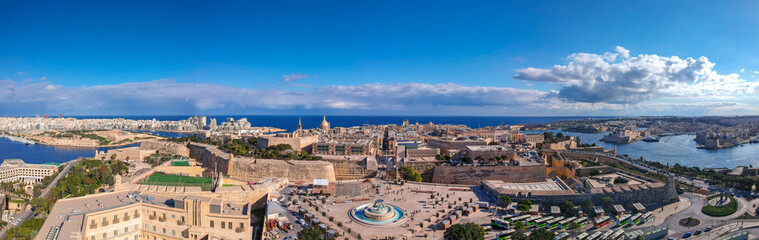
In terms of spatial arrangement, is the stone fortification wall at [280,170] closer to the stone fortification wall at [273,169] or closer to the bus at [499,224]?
the stone fortification wall at [273,169]

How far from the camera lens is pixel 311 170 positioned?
2698 centimetres

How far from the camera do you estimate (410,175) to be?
27750mm

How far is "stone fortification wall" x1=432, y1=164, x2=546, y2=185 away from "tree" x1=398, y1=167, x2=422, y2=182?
6.08 ft

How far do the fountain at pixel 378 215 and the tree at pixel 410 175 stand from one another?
8.75m

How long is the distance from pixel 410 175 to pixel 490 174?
6155 millimetres

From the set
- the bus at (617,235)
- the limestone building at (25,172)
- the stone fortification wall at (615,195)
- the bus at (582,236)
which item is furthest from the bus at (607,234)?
the limestone building at (25,172)

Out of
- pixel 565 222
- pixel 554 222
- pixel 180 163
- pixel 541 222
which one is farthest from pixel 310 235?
pixel 180 163

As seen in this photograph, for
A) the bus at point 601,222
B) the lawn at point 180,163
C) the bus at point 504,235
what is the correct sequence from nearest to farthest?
the bus at point 504,235 → the bus at point 601,222 → the lawn at point 180,163

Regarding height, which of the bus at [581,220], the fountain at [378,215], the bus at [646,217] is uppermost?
the fountain at [378,215]

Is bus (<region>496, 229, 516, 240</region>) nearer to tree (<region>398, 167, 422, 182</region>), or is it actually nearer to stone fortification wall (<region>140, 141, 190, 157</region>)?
tree (<region>398, 167, 422, 182</region>)

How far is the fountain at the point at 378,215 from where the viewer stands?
17.2 m

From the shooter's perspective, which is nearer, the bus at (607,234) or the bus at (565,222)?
the bus at (607,234)

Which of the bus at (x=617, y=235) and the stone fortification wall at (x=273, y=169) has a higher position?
the stone fortification wall at (x=273, y=169)

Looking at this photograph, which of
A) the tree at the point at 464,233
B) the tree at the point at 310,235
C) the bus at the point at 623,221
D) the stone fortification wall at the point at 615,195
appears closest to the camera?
the tree at the point at 310,235
